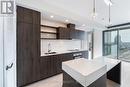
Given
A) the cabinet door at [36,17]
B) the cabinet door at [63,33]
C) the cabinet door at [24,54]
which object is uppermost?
the cabinet door at [36,17]

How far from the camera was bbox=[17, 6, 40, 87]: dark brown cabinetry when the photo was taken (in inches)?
138

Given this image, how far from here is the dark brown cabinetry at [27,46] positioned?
3506 millimetres

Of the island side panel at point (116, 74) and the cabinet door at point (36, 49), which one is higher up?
the cabinet door at point (36, 49)

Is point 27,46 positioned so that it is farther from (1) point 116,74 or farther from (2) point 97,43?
(2) point 97,43

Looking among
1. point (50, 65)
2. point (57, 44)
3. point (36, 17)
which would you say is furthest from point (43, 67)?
point (57, 44)

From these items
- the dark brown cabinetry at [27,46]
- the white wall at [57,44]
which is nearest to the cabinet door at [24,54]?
the dark brown cabinetry at [27,46]

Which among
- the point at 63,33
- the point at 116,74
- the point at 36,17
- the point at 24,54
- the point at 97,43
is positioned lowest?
the point at 116,74

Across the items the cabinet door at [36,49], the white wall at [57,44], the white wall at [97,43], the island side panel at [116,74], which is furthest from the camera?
the white wall at [97,43]

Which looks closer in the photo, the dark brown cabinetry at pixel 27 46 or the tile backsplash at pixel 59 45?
the dark brown cabinetry at pixel 27 46

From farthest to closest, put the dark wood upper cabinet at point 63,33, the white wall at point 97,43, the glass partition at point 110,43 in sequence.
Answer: the white wall at point 97,43 → the glass partition at point 110,43 → the dark wood upper cabinet at point 63,33

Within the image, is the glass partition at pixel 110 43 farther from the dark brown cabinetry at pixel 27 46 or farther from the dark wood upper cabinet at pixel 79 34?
the dark brown cabinetry at pixel 27 46

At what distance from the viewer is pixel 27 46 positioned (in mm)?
3727

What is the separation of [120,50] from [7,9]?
8.58m

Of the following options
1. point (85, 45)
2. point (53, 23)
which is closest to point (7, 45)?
point (53, 23)
